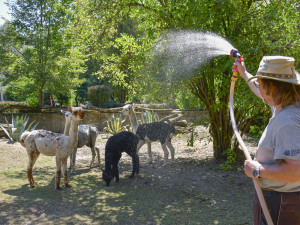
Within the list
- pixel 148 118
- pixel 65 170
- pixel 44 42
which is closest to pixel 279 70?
pixel 65 170

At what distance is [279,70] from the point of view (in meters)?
2.26

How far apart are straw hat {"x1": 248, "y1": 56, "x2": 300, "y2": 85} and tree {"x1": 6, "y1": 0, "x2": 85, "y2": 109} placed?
14.0 metres

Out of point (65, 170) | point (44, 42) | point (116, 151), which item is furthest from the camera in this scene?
point (44, 42)

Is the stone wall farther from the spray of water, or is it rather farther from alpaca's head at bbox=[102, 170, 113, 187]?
alpaca's head at bbox=[102, 170, 113, 187]

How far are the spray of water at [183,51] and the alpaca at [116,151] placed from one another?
1.66m

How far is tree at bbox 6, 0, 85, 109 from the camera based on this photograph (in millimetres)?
15117

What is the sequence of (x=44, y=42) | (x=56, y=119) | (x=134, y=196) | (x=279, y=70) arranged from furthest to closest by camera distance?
(x=44, y=42) < (x=56, y=119) < (x=134, y=196) < (x=279, y=70)

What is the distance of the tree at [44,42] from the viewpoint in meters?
15.1

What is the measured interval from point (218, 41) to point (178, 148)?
5429 mm

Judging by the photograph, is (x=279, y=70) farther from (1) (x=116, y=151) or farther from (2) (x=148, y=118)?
(2) (x=148, y=118)

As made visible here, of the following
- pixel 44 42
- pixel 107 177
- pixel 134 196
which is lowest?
pixel 134 196

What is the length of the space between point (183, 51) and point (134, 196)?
3.01 m

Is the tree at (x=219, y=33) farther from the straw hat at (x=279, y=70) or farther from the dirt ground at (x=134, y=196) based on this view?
the straw hat at (x=279, y=70)

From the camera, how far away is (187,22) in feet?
21.0
